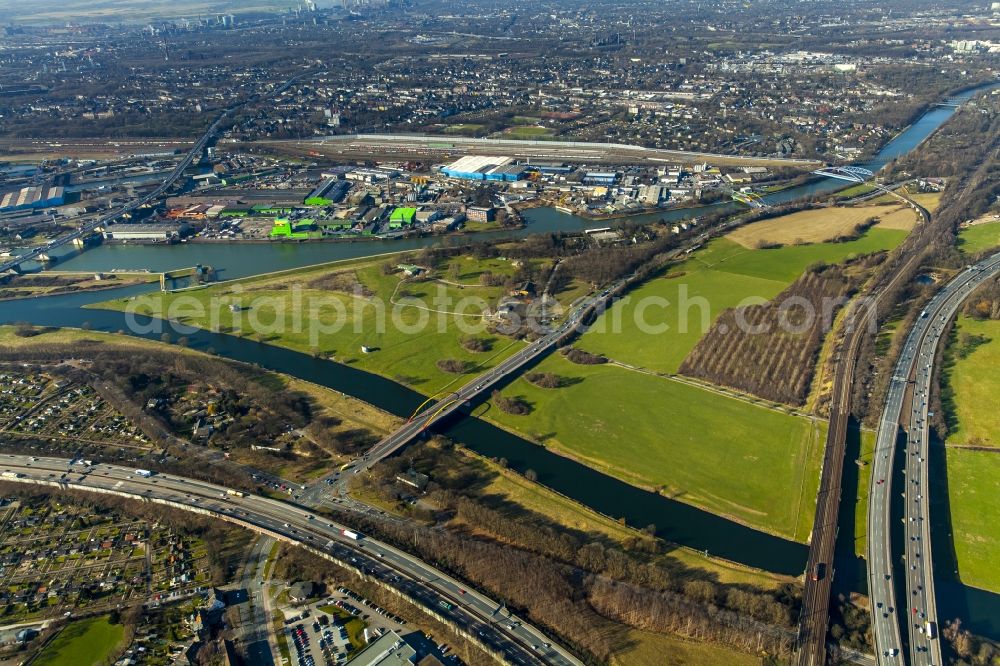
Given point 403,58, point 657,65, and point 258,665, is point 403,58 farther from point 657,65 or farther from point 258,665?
point 258,665

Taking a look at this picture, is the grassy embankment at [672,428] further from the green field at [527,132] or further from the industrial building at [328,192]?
the green field at [527,132]

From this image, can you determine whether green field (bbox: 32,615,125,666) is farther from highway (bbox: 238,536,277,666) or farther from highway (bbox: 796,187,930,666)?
highway (bbox: 796,187,930,666)

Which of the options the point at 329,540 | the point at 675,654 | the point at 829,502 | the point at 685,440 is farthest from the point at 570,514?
the point at 829,502

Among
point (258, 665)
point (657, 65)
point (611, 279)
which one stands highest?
A: point (657, 65)

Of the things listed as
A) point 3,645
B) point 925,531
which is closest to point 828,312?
point 925,531

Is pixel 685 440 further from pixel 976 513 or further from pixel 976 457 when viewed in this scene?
pixel 976 457

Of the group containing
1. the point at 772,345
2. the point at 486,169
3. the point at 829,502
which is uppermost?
the point at 486,169

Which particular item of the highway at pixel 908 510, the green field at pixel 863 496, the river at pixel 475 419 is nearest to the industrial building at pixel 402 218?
the river at pixel 475 419
